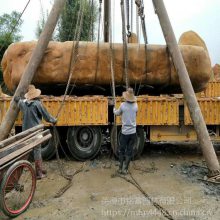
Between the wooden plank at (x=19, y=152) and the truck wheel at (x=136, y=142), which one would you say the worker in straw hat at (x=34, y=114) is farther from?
the truck wheel at (x=136, y=142)

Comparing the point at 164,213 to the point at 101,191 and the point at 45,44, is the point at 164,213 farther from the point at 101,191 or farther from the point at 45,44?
the point at 45,44

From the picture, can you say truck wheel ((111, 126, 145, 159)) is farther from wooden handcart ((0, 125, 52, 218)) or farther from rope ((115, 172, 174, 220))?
wooden handcart ((0, 125, 52, 218))

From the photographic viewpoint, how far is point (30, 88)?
6918 millimetres

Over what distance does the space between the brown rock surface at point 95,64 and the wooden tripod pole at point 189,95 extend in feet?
3.73

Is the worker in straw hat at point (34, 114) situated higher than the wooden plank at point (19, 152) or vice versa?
the worker in straw hat at point (34, 114)

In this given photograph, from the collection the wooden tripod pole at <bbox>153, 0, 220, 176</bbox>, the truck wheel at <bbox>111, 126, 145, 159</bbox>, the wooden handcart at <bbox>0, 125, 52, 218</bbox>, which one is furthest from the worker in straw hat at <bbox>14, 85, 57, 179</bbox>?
the wooden tripod pole at <bbox>153, 0, 220, 176</bbox>

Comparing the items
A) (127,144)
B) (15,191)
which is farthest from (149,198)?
(15,191)

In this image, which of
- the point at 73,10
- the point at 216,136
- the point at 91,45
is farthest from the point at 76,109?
the point at 73,10

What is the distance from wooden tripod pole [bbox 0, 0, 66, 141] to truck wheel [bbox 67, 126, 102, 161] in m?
1.78

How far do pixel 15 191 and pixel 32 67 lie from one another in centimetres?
300

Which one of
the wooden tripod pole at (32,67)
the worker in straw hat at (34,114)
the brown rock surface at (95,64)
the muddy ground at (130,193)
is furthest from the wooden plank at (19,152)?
the brown rock surface at (95,64)

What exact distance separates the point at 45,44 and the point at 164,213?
14.7ft

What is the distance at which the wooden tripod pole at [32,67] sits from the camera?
721cm

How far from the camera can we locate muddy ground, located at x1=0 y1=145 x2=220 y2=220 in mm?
5043
